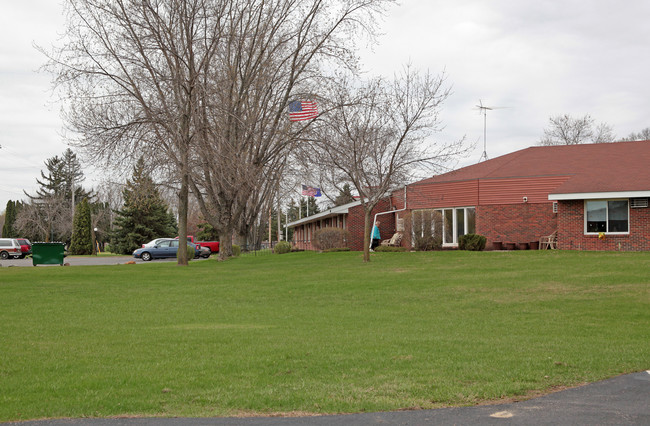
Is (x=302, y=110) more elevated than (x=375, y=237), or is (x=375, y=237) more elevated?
(x=302, y=110)

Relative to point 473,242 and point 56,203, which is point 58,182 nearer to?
point 56,203

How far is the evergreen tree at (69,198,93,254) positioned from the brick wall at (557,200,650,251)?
50.6 metres

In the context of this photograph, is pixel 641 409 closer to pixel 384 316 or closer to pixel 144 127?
pixel 384 316

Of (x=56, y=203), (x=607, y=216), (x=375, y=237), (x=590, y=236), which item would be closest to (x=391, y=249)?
(x=375, y=237)

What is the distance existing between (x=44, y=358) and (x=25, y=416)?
3.02 metres

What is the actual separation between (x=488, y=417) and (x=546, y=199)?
94.8 ft

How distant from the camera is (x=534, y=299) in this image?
55.1ft

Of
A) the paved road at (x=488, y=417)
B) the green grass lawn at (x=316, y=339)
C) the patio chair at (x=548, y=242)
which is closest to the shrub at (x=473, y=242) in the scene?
the patio chair at (x=548, y=242)

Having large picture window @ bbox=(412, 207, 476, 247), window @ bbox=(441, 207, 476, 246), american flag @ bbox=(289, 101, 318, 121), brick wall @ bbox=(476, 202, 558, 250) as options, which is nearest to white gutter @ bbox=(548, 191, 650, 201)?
brick wall @ bbox=(476, 202, 558, 250)

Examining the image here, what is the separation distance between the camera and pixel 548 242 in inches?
1241

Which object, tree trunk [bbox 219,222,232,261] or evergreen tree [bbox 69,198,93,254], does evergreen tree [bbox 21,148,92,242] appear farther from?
tree trunk [bbox 219,222,232,261]

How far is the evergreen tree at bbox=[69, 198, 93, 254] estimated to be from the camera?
66625mm

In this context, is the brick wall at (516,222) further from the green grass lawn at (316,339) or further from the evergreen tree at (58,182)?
the evergreen tree at (58,182)

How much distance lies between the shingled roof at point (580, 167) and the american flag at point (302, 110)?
892cm
